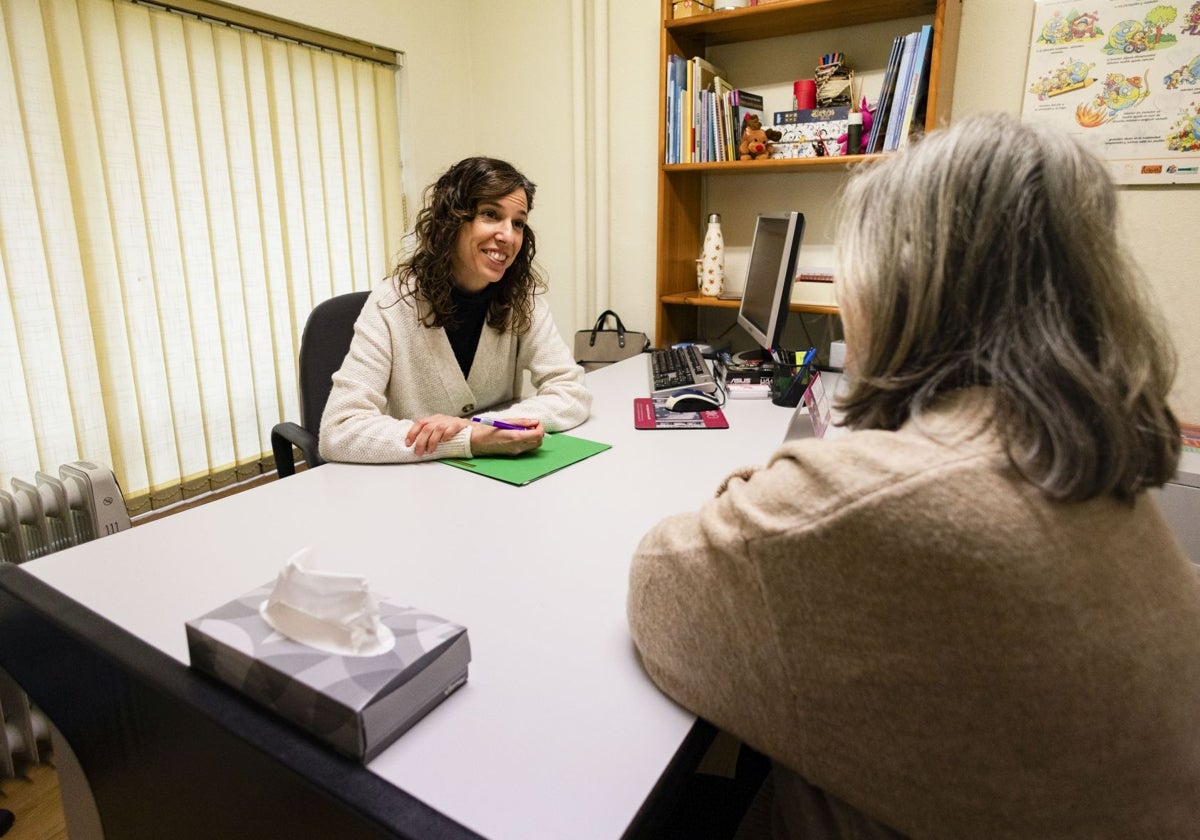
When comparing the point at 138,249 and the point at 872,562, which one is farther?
the point at 138,249

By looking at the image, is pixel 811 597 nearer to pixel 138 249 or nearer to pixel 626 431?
pixel 626 431

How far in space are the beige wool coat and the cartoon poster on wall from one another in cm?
191

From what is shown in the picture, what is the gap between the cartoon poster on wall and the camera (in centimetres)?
194

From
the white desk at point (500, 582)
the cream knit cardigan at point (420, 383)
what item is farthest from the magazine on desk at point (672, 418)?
the cream knit cardigan at point (420, 383)

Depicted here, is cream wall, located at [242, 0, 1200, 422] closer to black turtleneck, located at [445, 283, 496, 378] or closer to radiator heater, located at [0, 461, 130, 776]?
black turtleneck, located at [445, 283, 496, 378]

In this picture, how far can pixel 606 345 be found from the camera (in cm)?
288

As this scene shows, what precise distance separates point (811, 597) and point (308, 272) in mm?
2451

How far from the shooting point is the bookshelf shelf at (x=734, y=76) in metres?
2.12

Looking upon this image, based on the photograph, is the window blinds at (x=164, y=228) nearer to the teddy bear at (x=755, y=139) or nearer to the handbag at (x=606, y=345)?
the handbag at (x=606, y=345)

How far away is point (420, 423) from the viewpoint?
145cm

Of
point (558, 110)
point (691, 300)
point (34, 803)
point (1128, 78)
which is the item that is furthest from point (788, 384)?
point (34, 803)

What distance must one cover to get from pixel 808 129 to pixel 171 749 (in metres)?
2.33

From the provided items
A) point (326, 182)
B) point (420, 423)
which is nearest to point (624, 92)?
point (326, 182)

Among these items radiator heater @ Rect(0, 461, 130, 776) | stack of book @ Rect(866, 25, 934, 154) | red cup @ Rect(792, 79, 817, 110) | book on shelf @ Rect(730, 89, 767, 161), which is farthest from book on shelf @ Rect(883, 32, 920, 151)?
radiator heater @ Rect(0, 461, 130, 776)
